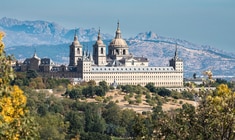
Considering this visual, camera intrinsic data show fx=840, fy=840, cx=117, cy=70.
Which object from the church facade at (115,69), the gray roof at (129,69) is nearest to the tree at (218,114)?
the church facade at (115,69)

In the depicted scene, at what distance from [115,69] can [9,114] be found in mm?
104376

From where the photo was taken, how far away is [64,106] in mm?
86812

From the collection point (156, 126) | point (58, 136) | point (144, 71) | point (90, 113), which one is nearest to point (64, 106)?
point (90, 113)

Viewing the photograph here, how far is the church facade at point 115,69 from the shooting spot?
4670 inches

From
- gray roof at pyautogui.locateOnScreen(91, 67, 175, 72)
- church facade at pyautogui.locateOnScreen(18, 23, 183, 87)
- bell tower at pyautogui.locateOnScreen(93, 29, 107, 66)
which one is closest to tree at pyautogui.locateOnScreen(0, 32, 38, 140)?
church facade at pyautogui.locateOnScreen(18, 23, 183, 87)

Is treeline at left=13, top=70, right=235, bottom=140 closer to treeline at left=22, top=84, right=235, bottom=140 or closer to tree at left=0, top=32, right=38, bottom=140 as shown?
treeline at left=22, top=84, right=235, bottom=140

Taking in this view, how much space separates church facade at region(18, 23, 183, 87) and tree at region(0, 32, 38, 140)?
102648 mm

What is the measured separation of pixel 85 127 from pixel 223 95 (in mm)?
58848

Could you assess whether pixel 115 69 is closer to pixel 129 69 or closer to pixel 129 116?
pixel 129 69

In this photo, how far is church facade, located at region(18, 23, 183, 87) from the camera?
119m

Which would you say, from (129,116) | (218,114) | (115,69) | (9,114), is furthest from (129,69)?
(9,114)

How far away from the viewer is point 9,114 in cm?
1514

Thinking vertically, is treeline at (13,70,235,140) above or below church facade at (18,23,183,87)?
below

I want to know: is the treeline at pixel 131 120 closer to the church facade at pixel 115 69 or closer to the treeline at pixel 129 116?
the treeline at pixel 129 116
